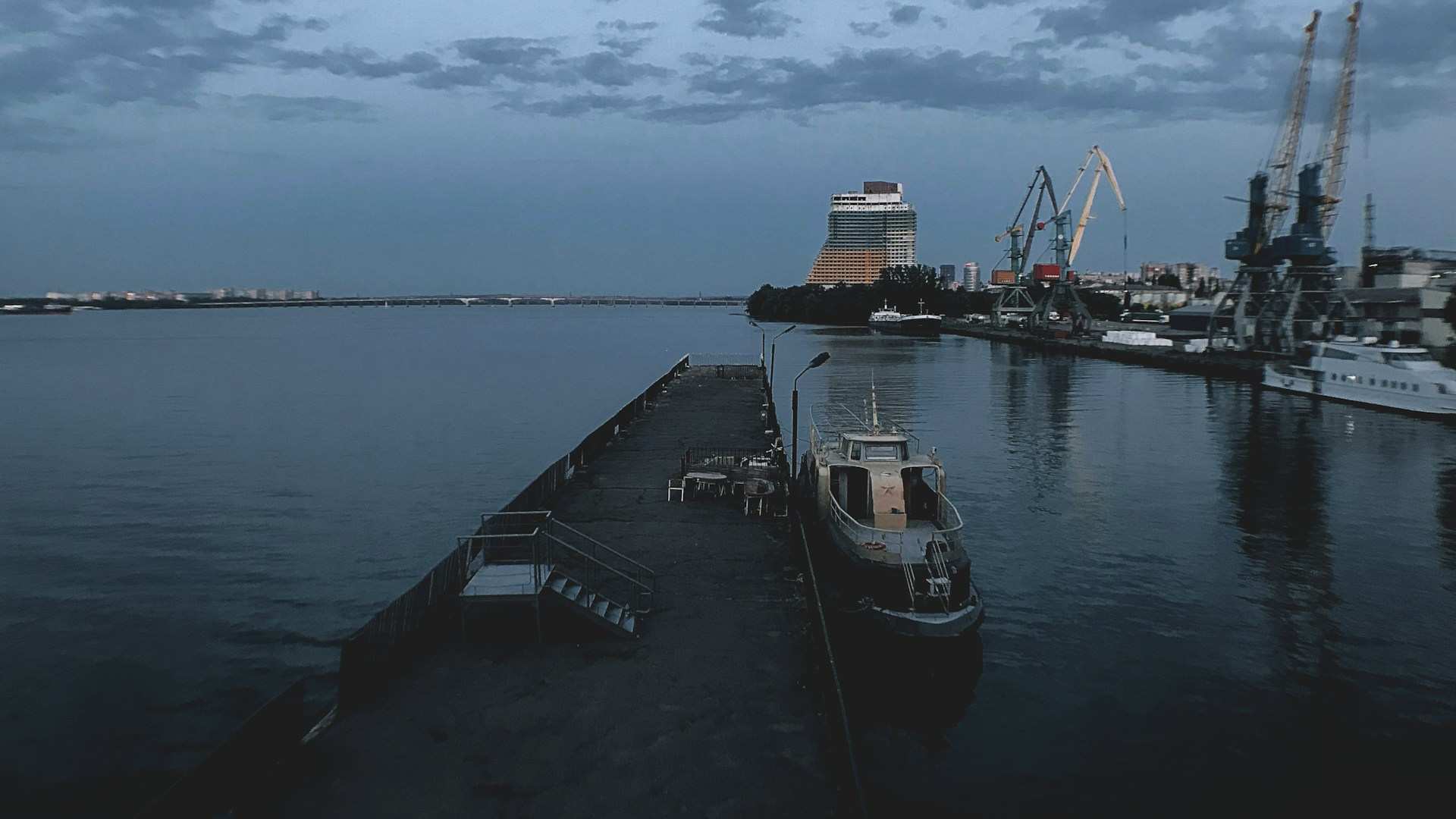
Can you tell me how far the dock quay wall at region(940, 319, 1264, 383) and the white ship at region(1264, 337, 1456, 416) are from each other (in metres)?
8.35

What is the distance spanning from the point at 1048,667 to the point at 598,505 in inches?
574

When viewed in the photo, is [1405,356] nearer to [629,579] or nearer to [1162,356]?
[1162,356]

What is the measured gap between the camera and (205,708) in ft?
66.4

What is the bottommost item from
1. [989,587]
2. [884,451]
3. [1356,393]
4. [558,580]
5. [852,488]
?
[989,587]

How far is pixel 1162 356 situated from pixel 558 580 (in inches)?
4091

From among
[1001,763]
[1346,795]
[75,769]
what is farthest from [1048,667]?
[75,769]

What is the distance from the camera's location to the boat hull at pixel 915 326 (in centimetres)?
18875

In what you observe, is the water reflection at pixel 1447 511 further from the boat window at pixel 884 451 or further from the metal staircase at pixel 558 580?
the metal staircase at pixel 558 580

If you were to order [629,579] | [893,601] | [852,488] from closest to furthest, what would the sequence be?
[629,579]
[893,601]
[852,488]

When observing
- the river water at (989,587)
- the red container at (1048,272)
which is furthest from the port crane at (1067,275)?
the river water at (989,587)

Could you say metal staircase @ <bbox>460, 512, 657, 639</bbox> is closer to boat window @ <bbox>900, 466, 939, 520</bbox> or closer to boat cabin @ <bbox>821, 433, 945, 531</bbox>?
boat cabin @ <bbox>821, 433, 945, 531</bbox>

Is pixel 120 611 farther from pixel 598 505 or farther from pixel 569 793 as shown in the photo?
pixel 569 793

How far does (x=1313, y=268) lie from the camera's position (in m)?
94.4

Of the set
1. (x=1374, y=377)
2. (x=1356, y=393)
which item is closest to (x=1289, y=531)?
(x=1374, y=377)
